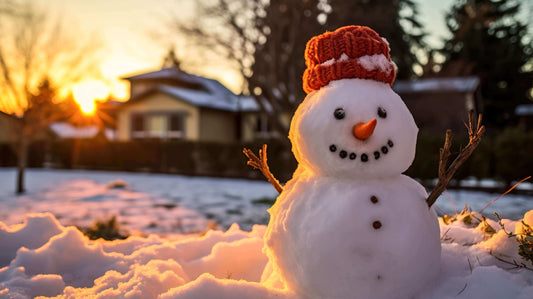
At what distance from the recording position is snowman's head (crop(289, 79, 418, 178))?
1896mm

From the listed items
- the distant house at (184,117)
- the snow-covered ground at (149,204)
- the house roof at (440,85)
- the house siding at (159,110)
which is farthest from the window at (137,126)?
the house roof at (440,85)

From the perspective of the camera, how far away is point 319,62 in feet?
7.14

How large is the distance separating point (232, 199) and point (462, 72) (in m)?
18.2

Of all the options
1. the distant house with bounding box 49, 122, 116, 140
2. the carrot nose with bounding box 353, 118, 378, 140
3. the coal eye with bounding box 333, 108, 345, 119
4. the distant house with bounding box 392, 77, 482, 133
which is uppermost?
the distant house with bounding box 392, 77, 482, 133

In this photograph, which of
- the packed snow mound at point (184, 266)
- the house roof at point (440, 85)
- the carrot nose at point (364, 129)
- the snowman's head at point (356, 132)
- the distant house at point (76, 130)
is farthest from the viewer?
the distant house at point (76, 130)

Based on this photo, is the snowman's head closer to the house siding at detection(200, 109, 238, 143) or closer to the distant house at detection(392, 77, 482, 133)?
the distant house at detection(392, 77, 482, 133)

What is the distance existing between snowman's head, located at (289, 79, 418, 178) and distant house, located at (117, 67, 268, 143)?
21.8 meters

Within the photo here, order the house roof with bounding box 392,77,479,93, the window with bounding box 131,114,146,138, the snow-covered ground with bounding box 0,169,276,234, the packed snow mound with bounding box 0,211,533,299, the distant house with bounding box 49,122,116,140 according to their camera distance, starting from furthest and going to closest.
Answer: the distant house with bounding box 49,122,116,140 → the window with bounding box 131,114,146,138 → the house roof with bounding box 392,77,479,93 → the snow-covered ground with bounding box 0,169,276,234 → the packed snow mound with bounding box 0,211,533,299

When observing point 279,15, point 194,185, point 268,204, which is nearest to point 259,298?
point 268,204

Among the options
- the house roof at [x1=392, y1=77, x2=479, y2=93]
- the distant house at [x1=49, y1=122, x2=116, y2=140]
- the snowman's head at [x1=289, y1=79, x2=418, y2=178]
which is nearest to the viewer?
the snowman's head at [x1=289, y1=79, x2=418, y2=178]

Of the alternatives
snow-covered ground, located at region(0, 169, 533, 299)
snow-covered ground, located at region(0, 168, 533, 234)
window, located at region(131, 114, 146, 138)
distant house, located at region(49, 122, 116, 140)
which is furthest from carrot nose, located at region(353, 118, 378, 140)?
distant house, located at region(49, 122, 116, 140)

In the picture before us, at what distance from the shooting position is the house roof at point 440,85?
1859cm

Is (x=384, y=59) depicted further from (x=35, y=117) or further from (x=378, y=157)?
(x=35, y=117)

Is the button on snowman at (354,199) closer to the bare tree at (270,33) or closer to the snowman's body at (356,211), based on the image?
the snowman's body at (356,211)
